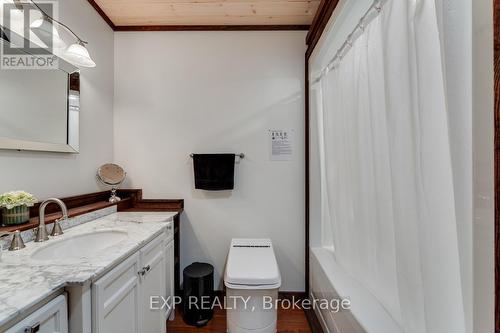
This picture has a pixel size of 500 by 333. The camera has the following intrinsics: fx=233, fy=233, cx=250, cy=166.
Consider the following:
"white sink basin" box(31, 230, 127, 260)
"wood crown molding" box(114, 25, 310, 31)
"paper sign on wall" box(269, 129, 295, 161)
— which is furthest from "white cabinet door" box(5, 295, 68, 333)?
"wood crown molding" box(114, 25, 310, 31)

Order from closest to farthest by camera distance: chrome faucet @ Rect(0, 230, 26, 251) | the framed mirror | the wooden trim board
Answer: the wooden trim board
chrome faucet @ Rect(0, 230, 26, 251)
the framed mirror

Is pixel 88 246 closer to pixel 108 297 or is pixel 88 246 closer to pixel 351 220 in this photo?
pixel 108 297

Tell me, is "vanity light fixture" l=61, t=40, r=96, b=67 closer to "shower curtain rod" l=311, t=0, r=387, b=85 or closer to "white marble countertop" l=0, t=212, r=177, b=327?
"white marble countertop" l=0, t=212, r=177, b=327

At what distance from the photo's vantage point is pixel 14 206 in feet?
3.58

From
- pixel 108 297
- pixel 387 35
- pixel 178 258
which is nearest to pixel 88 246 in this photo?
pixel 108 297

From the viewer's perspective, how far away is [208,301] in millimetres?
1764

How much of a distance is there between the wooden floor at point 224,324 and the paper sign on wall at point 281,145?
1272mm

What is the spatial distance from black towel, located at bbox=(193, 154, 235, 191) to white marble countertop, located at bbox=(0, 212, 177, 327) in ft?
2.24

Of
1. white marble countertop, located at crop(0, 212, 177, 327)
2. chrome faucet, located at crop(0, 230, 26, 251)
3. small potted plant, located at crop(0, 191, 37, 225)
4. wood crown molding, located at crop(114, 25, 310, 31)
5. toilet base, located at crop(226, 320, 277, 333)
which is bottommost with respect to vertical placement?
toilet base, located at crop(226, 320, 277, 333)

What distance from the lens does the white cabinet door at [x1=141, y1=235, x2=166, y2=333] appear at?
124 cm

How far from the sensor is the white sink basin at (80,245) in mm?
1093

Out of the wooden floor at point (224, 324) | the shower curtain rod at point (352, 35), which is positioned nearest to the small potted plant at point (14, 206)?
the wooden floor at point (224, 324)

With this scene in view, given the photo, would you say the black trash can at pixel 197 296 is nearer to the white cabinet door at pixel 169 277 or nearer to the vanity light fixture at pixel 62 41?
the white cabinet door at pixel 169 277

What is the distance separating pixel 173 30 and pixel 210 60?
1.37ft
